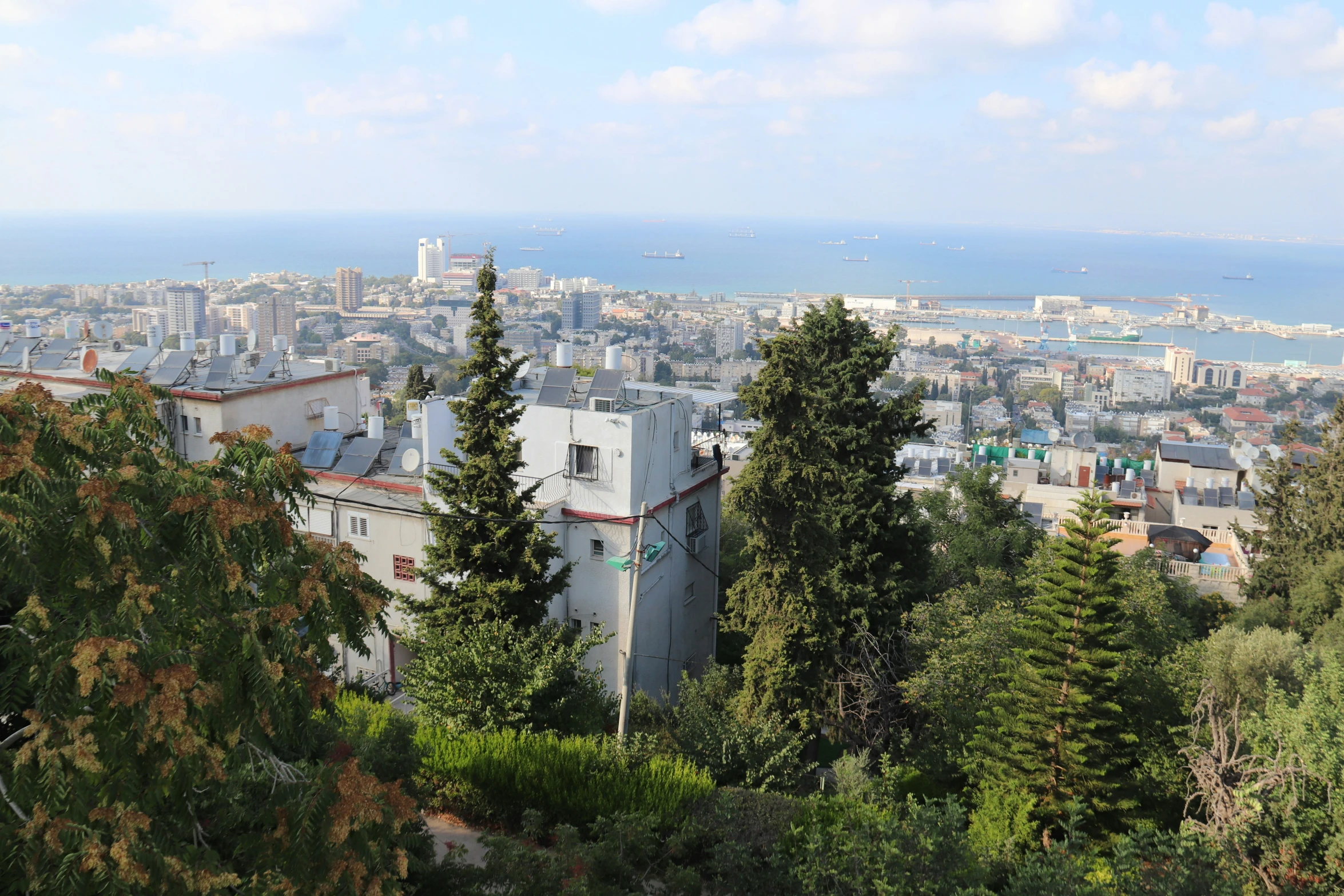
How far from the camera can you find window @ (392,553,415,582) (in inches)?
808

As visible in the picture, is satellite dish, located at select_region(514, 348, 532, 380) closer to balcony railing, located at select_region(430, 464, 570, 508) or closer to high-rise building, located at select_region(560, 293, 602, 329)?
balcony railing, located at select_region(430, 464, 570, 508)

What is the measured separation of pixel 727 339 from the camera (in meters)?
172

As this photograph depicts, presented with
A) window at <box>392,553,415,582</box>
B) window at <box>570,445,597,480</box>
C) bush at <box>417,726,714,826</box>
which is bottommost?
bush at <box>417,726,714,826</box>

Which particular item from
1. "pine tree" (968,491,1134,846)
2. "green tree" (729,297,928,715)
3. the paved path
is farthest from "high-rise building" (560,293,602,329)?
"pine tree" (968,491,1134,846)

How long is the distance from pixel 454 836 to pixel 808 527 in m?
7.56

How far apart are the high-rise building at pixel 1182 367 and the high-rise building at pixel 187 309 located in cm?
15720

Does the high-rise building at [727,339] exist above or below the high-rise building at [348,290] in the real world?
below

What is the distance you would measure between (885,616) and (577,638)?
7.43 metres

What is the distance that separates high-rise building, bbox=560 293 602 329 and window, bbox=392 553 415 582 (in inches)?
5170

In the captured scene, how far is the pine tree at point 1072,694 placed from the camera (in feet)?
43.7

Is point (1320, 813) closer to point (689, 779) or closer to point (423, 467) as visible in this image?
point (689, 779)

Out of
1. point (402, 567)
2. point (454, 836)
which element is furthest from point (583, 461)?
point (454, 836)

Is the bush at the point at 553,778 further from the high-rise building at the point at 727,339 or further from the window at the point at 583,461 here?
the high-rise building at the point at 727,339

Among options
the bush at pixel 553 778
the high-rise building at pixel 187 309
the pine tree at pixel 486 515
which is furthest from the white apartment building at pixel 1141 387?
the bush at pixel 553 778
